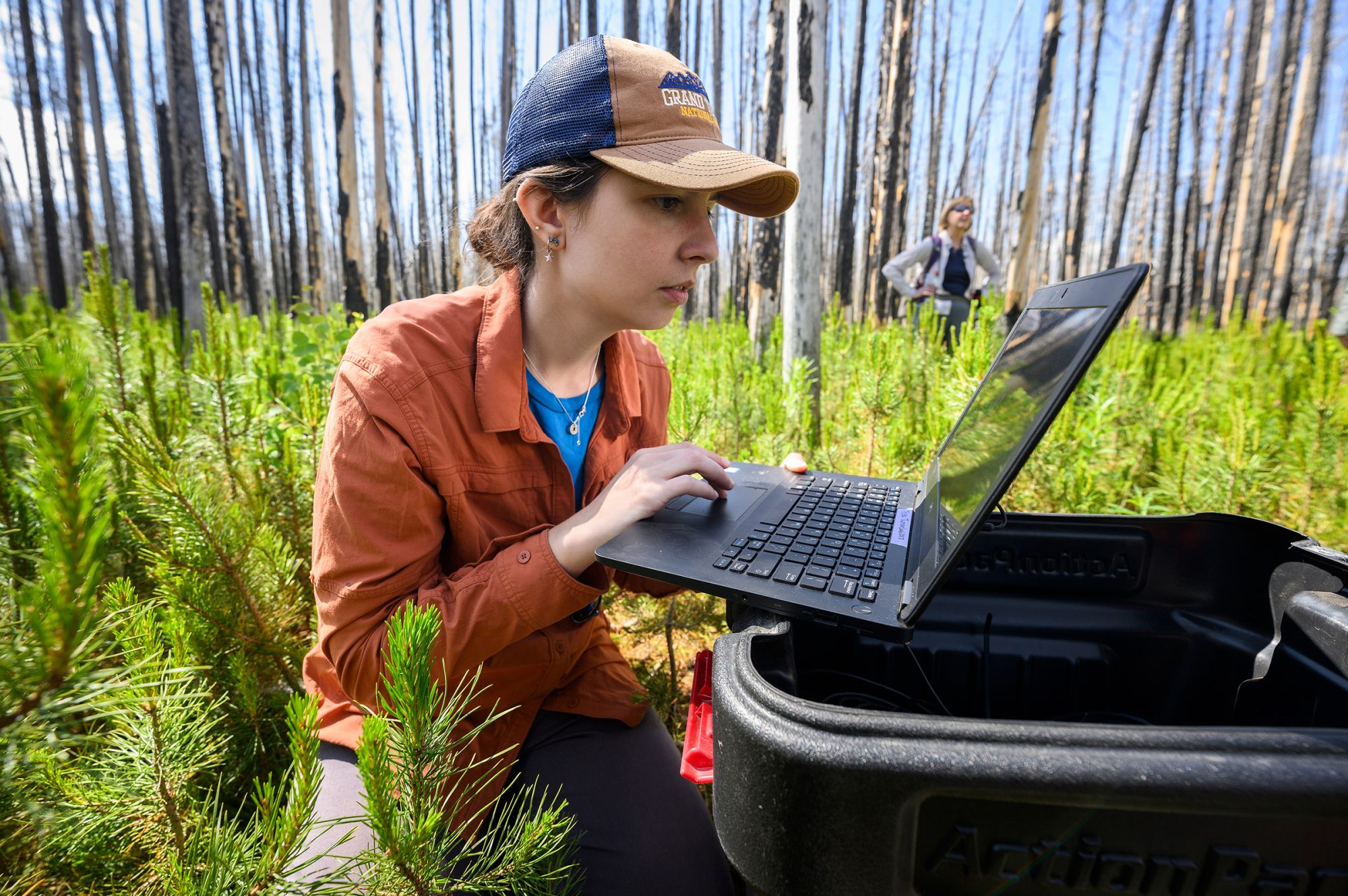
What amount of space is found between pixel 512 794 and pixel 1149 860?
1.08 metres

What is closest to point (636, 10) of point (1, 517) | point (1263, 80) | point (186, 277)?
point (186, 277)

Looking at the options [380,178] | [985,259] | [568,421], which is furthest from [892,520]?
[380,178]

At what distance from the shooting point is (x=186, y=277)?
27.3 ft

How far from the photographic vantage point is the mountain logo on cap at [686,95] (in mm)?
1229

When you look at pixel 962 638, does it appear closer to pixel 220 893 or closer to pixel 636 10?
pixel 220 893

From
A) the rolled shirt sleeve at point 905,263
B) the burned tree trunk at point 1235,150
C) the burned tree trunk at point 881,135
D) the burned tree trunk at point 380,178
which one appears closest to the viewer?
the rolled shirt sleeve at point 905,263

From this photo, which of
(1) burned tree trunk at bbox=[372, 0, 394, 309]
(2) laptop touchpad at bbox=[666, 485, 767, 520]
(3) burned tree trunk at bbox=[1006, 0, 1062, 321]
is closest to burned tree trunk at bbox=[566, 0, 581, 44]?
(1) burned tree trunk at bbox=[372, 0, 394, 309]

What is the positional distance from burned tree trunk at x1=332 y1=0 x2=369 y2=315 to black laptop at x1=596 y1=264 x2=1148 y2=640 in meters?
6.69

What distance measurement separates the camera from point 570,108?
46.8 inches

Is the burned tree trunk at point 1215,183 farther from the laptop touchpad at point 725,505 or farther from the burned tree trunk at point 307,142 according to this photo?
the burned tree trunk at point 307,142

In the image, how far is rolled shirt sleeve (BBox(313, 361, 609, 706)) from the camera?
3.34ft

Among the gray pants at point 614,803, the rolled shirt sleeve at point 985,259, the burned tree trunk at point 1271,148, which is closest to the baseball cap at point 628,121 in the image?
the gray pants at point 614,803

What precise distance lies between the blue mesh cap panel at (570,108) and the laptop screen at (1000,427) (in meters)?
0.83

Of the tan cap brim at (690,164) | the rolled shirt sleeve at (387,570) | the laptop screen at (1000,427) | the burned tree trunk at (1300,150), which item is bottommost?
the rolled shirt sleeve at (387,570)
